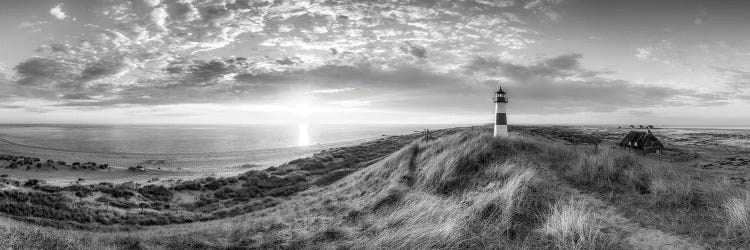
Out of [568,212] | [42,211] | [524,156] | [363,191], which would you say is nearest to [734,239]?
[568,212]

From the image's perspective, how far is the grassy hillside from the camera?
5953mm

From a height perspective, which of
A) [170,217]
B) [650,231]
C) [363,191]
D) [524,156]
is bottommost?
[170,217]

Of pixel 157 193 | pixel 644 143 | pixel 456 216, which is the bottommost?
pixel 157 193

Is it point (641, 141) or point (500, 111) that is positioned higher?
point (500, 111)

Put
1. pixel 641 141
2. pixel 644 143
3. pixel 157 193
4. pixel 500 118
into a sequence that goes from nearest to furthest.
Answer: pixel 500 118
pixel 157 193
pixel 644 143
pixel 641 141

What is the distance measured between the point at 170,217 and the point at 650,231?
19985 mm

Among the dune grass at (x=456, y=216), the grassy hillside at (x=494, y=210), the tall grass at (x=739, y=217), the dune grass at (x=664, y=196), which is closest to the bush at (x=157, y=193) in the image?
the dune grass at (x=456, y=216)

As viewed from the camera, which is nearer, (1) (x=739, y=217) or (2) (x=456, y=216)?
(1) (x=739, y=217)

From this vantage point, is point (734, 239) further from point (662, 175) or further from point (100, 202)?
point (100, 202)

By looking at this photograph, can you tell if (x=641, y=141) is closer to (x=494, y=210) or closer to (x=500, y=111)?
(x=500, y=111)

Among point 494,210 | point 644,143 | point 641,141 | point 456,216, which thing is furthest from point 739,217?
point 641,141

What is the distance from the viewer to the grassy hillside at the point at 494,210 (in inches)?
234

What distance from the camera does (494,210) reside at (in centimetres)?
718

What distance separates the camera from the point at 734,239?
5.27 m
